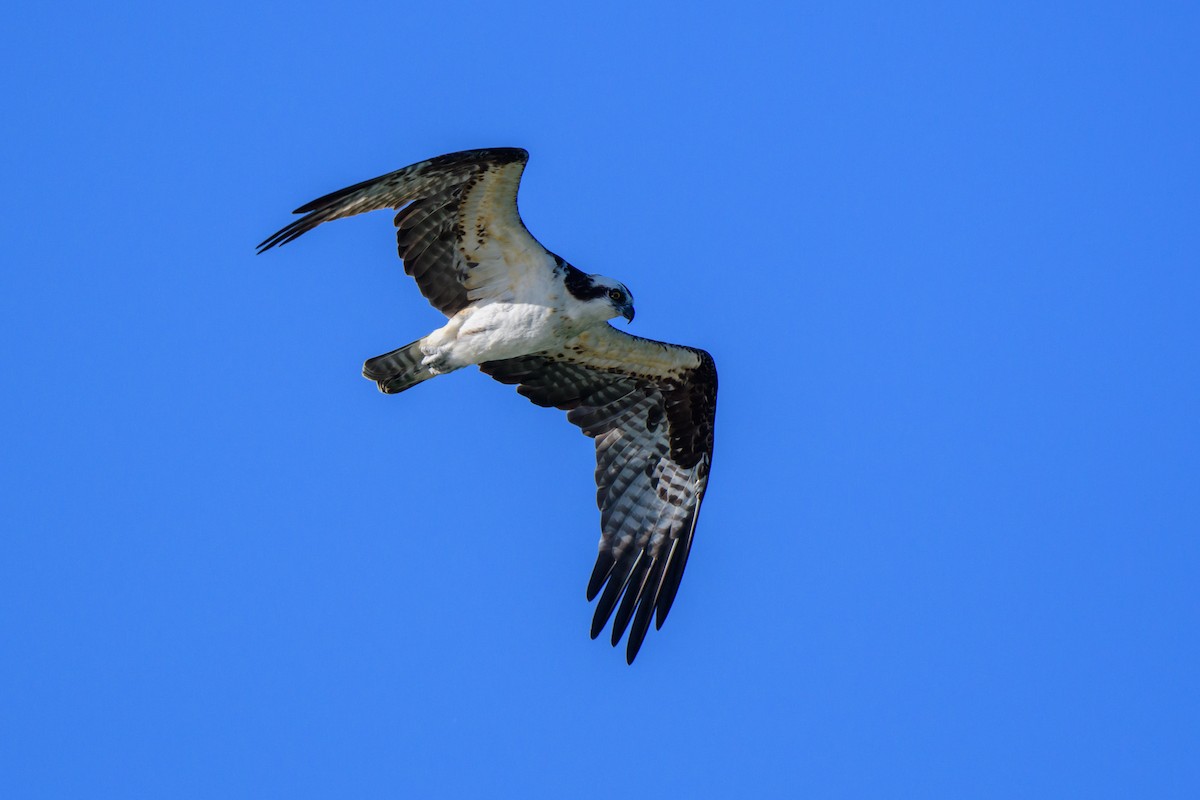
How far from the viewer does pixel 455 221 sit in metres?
12.3

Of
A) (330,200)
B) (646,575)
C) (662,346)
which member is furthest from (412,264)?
(646,575)

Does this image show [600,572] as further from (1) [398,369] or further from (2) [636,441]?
(1) [398,369]

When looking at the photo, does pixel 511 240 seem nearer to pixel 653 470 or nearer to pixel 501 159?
pixel 501 159

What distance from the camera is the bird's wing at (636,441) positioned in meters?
13.4

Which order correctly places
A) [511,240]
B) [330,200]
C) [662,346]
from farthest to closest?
[662,346]
[511,240]
[330,200]

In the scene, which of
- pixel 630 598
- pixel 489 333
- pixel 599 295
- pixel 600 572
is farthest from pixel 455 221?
pixel 630 598

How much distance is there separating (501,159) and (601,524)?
12.1ft

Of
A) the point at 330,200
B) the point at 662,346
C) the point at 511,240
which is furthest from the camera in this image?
the point at 662,346

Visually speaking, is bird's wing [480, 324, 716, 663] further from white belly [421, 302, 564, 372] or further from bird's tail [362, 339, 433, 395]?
→ bird's tail [362, 339, 433, 395]

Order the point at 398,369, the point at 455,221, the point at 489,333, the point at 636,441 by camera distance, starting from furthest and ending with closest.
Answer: the point at 636,441 < the point at 398,369 < the point at 489,333 < the point at 455,221

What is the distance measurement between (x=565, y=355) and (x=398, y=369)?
1523 mm

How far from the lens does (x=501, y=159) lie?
11648 millimetres

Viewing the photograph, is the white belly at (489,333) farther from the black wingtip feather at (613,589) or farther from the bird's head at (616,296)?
the black wingtip feather at (613,589)

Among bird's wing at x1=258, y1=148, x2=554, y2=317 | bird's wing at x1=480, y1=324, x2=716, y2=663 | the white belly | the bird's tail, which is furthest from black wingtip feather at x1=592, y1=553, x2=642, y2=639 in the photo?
bird's wing at x1=258, y1=148, x2=554, y2=317
